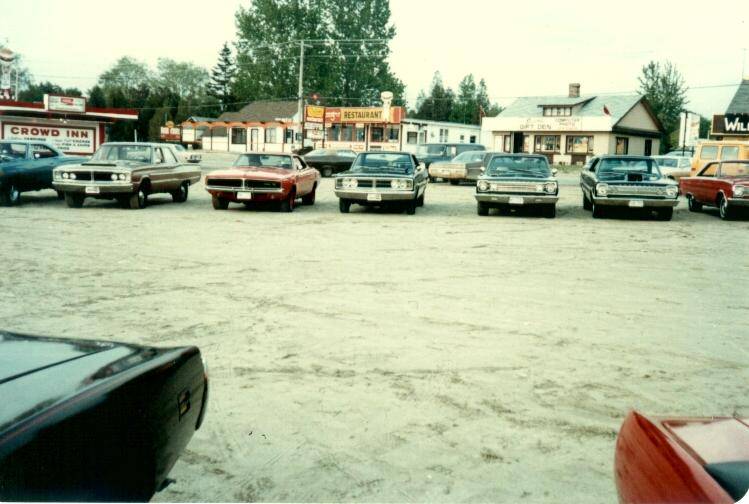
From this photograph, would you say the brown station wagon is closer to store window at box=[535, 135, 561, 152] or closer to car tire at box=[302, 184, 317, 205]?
car tire at box=[302, 184, 317, 205]

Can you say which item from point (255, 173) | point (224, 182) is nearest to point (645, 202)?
point (255, 173)

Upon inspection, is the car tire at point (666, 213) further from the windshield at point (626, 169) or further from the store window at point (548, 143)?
the store window at point (548, 143)

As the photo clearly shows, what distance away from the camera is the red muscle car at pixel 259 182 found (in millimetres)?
16391

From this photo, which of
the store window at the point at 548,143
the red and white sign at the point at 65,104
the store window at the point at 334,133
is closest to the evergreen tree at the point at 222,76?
the store window at the point at 334,133

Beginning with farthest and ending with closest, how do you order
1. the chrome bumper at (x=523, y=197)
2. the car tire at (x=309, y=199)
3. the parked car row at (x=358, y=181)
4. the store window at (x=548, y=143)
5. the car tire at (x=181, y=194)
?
the store window at (x=548, y=143), the car tire at (x=309, y=199), the car tire at (x=181, y=194), the parked car row at (x=358, y=181), the chrome bumper at (x=523, y=197)

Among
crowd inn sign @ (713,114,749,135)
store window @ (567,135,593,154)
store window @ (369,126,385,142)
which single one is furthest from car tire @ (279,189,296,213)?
store window @ (567,135,593,154)

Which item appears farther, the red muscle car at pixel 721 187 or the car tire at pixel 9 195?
the car tire at pixel 9 195

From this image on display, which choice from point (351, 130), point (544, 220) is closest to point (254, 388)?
point (544, 220)

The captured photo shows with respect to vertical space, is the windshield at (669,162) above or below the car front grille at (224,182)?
above

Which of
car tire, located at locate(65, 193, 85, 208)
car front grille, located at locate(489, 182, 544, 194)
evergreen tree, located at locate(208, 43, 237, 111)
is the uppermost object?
evergreen tree, located at locate(208, 43, 237, 111)

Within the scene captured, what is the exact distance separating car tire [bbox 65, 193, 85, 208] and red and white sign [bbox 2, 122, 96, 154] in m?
16.1

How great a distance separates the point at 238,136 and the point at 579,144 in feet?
115

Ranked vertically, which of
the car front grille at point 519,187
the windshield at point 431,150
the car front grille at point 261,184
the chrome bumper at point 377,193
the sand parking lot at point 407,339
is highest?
the windshield at point 431,150

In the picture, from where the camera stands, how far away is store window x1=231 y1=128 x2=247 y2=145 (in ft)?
248
